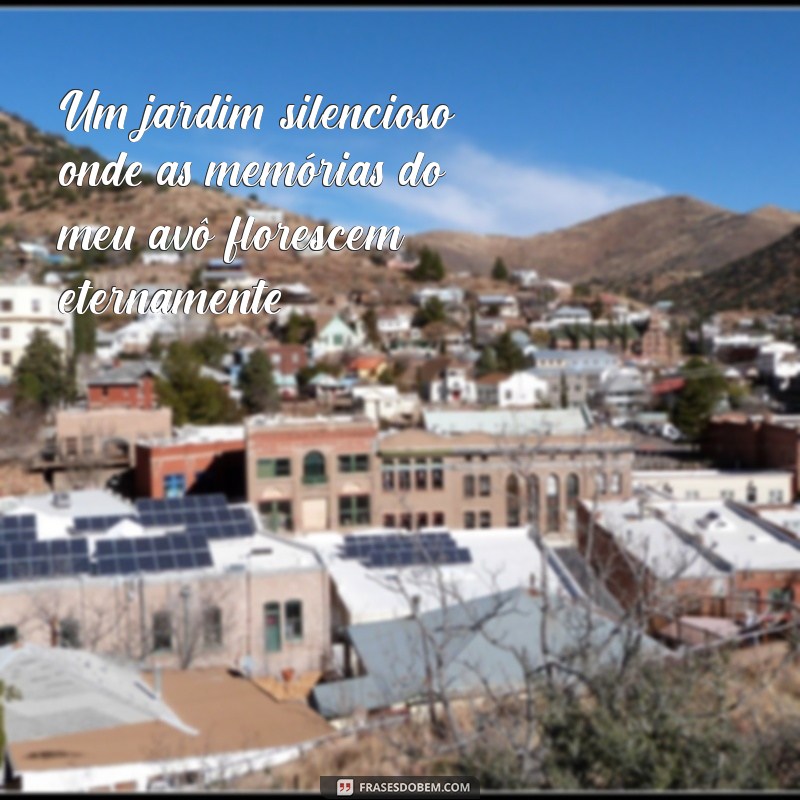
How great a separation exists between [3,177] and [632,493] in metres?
63.1

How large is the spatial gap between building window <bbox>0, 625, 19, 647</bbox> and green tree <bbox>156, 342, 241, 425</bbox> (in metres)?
18.9

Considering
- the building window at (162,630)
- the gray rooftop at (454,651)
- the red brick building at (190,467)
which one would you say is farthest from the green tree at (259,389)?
the gray rooftop at (454,651)

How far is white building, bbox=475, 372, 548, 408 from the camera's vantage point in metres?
41.7

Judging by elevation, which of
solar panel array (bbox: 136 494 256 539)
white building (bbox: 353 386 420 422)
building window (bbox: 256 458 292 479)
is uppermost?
white building (bbox: 353 386 420 422)

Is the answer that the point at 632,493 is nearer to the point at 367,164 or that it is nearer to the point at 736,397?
the point at 367,164

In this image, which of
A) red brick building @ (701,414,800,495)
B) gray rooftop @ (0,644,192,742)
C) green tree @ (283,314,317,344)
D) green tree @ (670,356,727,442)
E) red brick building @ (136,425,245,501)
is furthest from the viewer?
green tree @ (283,314,317,344)

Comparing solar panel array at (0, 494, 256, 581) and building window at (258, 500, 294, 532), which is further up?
solar panel array at (0, 494, 256, 581)

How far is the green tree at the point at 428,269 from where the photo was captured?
232 ft

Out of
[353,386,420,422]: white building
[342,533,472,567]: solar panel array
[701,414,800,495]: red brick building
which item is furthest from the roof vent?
[353,386,420,422]: white building

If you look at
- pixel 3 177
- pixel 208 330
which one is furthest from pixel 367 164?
pixel 3 177

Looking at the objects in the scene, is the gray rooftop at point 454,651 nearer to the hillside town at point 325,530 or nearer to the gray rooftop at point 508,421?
the hillside town at point 325,530

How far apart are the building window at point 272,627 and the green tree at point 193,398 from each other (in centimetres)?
1821

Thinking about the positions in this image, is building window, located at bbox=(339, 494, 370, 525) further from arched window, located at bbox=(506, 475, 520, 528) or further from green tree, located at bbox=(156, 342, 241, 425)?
green tree, located at bbox=(156, 342, 241, 425)

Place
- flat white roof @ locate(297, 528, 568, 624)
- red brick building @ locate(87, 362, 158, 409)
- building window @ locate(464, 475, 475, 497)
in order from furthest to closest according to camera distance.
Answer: red brick building @ locate(87, 362, 158, 409) < building window @ locate(464, 475, 475, 497) < flat white roof @ locate(297, 528, 568, 624)
